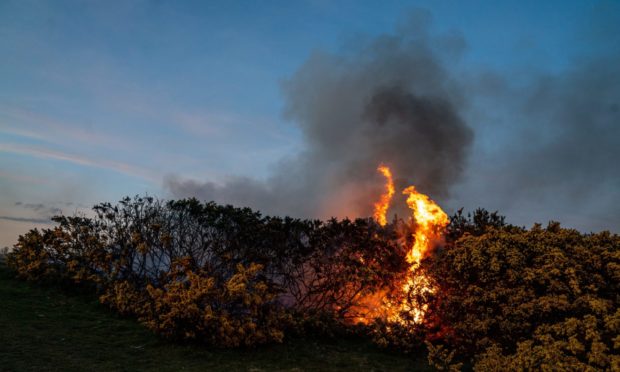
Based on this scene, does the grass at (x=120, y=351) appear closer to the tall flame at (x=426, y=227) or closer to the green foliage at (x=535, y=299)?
the green foliage at (x=535, y=299)

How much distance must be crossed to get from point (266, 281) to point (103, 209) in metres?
7.16

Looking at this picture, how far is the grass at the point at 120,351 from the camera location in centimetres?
1076

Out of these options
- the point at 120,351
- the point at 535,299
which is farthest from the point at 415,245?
the point at 120,351

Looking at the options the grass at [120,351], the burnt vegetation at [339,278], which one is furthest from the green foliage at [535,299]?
the grass at [120,351]

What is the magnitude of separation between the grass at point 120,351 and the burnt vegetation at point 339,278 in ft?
1.60

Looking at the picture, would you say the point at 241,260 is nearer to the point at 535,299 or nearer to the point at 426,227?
the point at 426,227

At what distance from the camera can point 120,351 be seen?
11.9 meters

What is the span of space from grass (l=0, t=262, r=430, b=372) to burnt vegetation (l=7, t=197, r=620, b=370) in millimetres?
488

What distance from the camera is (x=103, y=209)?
17562mm

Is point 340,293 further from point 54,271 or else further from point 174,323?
point 54,271

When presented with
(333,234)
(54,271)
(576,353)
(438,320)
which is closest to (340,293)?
(333,234)

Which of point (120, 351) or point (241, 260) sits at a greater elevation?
point (241, 260)

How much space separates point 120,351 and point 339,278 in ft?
22.7

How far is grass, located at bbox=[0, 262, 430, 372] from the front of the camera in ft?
35.3
